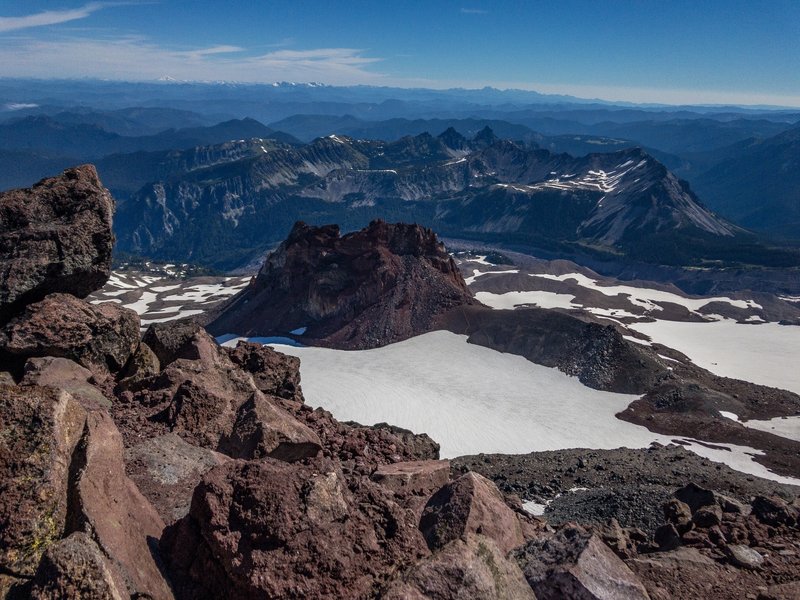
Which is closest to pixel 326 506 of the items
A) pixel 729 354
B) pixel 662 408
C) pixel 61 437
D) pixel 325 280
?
pixel 61 437

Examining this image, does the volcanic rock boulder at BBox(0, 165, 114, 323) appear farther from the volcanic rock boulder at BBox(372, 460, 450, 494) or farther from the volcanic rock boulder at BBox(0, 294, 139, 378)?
the volcanic rock boulder at BBox(372, 460, 450, 494)

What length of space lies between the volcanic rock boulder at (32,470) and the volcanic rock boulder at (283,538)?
76.4 inches

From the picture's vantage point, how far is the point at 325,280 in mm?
80375

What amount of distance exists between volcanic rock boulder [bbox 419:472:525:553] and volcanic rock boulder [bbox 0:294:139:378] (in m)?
12.7

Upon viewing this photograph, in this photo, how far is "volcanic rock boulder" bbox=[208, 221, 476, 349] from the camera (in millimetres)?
71062

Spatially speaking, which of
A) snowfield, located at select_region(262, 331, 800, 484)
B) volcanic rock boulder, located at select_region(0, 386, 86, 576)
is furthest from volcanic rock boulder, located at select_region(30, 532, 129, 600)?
snowfield, located at select_region(262, 331, 800, 484)

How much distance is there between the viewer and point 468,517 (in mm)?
11609

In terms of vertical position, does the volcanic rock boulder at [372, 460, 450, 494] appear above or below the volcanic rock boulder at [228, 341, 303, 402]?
above

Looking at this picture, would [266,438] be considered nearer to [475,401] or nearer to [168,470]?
[168,470]

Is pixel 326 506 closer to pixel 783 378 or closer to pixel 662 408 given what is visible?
pixel 662 408

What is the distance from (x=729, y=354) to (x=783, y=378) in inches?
424

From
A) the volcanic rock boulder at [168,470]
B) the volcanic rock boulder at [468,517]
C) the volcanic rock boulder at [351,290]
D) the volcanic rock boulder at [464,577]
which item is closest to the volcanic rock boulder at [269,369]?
the volcanic rock boulder at [168,470]

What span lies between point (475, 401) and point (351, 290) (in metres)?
34.2

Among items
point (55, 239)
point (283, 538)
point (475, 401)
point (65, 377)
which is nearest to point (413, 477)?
point (283, 538)
